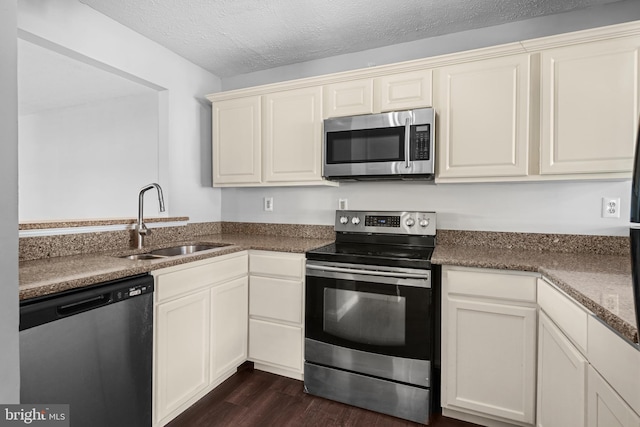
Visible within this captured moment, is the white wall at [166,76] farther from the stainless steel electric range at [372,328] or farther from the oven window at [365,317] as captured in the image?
the oven window at [365,317]

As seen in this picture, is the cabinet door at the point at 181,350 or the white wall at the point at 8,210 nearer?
the white wall at the point at 8,210

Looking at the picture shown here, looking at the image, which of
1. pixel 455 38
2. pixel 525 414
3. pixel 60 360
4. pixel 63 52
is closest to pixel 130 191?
pixel 63 52

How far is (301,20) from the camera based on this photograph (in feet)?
7.10

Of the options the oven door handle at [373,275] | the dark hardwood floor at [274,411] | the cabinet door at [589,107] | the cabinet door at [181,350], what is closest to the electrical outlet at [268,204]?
the oven door handle at [373,275]

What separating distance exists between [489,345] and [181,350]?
1672 mm

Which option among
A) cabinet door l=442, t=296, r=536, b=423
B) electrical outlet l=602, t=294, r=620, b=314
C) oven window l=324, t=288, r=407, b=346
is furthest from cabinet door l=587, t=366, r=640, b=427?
oven window l=324, t=288, r=407, b=346

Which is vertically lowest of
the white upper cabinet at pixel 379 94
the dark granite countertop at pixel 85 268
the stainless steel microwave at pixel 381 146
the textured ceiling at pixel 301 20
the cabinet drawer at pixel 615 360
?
the cabinet drawer at pixel 615 360

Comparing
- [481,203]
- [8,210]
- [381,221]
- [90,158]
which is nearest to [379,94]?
[381,221]

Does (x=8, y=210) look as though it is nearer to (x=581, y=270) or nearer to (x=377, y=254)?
(x=377, y=254)

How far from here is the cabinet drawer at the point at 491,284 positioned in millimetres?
1658

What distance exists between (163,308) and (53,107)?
4.54 metres

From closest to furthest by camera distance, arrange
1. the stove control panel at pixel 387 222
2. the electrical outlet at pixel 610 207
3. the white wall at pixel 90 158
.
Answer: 1. the electrical outlet at pixel 610 207
2. the stove control panel at pixel 387 222
3. the white wall at pixel 90 158

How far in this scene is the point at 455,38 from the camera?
234 centimetres

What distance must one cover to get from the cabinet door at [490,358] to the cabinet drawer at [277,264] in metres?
0.94
